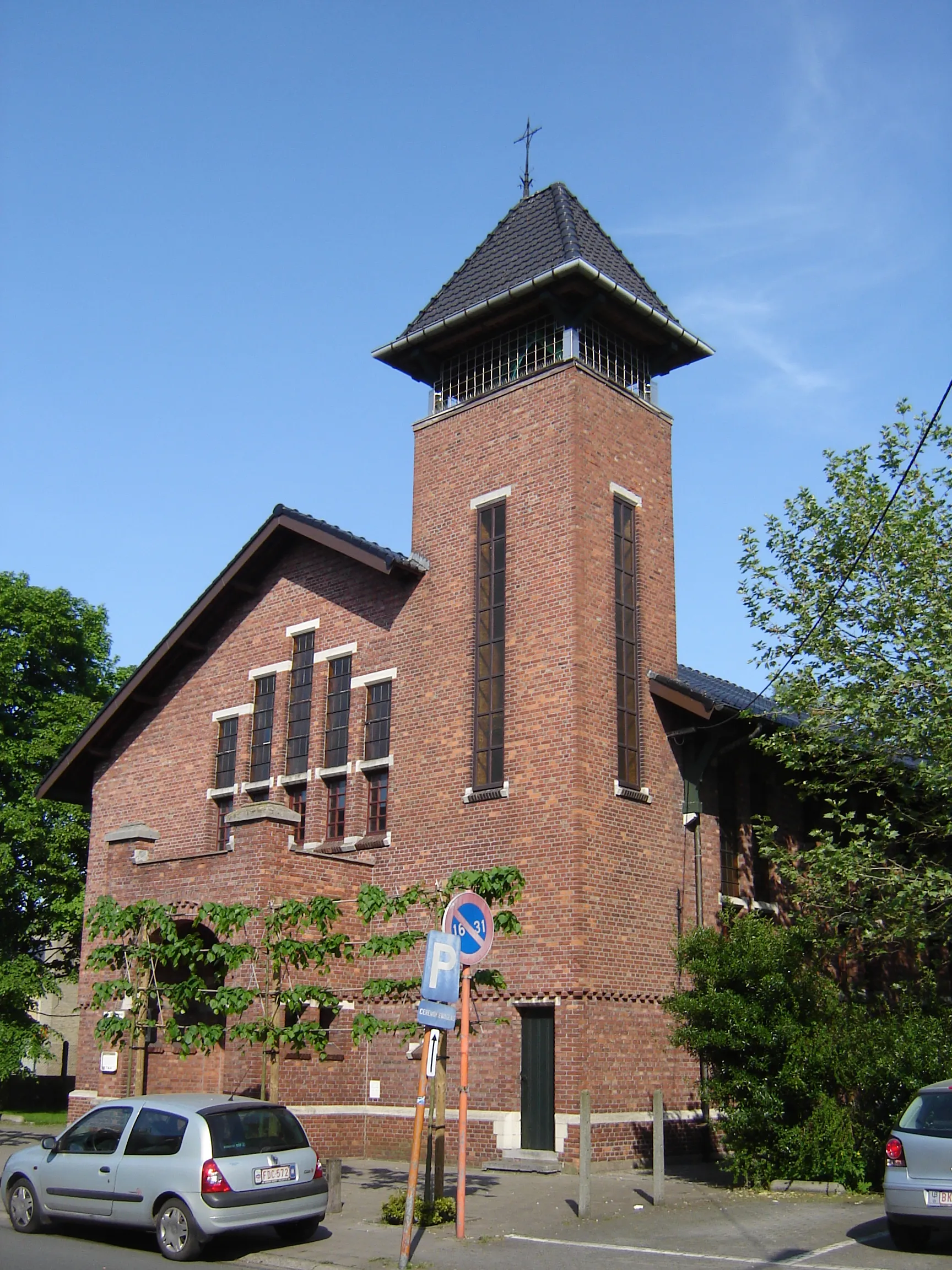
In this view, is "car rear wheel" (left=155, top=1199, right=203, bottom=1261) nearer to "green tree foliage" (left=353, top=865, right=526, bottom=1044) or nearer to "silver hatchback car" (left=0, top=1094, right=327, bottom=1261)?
"silver hatchback car" (left=0, top=1094, right=327, bottom=1261)

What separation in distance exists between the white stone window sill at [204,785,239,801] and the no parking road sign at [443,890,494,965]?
12.7 m

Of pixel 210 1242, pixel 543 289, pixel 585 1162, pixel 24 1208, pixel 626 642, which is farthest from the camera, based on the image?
pixel 543 289

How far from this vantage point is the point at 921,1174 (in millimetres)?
11141

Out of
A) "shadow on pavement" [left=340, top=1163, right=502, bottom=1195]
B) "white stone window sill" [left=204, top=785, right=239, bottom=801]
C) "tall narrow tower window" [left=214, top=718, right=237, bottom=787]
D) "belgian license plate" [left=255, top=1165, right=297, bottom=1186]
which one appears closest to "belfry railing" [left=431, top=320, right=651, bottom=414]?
"tall narrow tower window" [left=214, top=718, right=237, bottom=787]

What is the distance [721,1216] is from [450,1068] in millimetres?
6650

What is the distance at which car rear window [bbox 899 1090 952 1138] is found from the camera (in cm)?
1134

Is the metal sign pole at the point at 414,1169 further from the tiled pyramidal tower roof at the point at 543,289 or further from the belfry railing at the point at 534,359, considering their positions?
the tiled pyramidal tower roof at the point at 543,289

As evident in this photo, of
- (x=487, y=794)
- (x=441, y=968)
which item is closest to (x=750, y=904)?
(x=487, y=794)

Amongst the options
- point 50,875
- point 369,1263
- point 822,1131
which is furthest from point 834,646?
point 50,875

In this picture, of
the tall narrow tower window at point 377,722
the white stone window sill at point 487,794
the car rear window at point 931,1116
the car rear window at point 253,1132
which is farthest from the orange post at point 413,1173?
the tall narrow tower window at point 377,722

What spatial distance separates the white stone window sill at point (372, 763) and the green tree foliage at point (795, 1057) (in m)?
6.99

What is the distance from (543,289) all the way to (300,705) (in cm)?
877

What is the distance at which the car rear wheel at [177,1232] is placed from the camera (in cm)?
1120

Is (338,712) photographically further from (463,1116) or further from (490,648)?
(463,1116)
